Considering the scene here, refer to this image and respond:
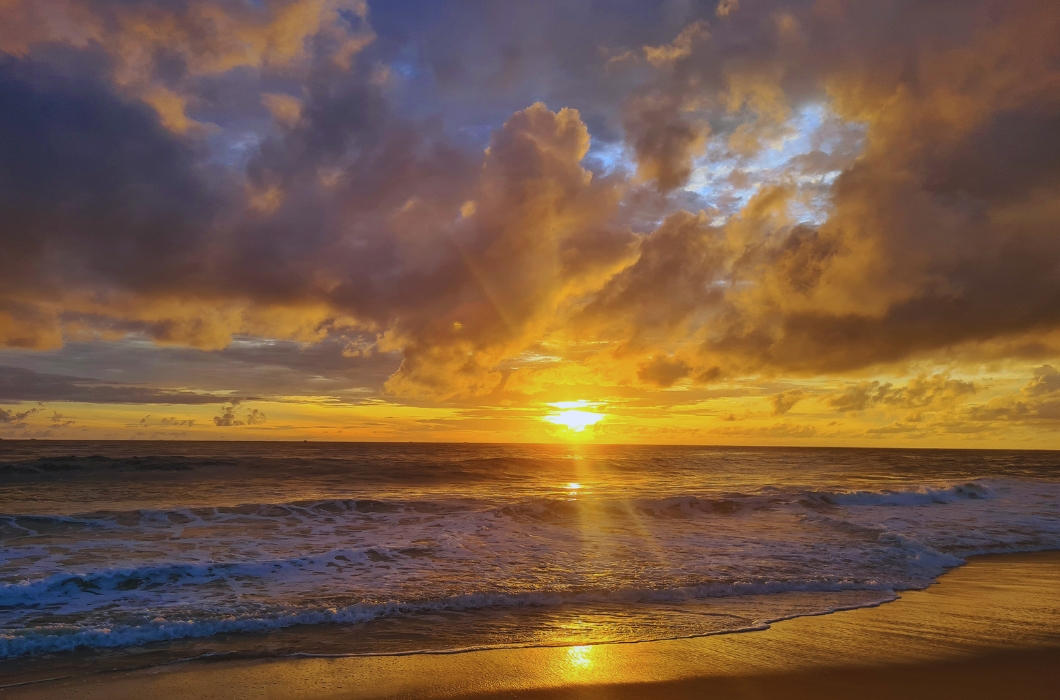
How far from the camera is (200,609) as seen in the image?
354 inches

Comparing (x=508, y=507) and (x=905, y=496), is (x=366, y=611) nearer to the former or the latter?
(x=508, y=507)

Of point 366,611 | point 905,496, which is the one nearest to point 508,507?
point 366,611

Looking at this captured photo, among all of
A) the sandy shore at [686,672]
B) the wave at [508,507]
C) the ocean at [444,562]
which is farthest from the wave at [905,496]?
the sandy shore at [686,672]

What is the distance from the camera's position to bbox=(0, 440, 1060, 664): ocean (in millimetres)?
8242

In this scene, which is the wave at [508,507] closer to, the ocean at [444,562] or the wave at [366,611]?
Answer: the ocean at [444,562]

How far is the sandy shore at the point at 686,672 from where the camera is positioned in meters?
6.28

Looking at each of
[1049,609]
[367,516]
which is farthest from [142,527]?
[1049,609]

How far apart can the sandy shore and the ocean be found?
542 millimetres

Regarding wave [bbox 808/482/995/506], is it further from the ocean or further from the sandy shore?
the sandy shore

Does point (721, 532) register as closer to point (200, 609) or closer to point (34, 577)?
point (200, 609)

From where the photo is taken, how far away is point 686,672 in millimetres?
6812

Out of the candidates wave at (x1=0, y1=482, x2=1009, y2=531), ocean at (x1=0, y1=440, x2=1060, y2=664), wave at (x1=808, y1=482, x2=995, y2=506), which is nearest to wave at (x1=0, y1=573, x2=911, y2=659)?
ocean at (x1=0, y1=440, x2=1060, y2=664)

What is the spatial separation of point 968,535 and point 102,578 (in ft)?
73.2

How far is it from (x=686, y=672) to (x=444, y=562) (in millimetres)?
6969
